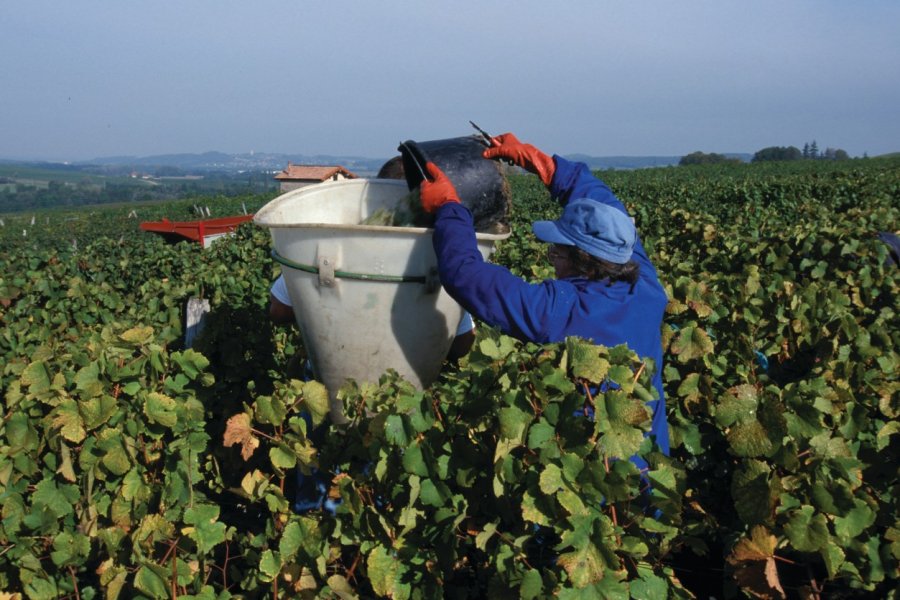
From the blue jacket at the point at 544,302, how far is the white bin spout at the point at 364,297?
0.16 metres

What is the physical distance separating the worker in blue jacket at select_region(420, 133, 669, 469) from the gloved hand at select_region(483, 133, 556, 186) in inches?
19.2

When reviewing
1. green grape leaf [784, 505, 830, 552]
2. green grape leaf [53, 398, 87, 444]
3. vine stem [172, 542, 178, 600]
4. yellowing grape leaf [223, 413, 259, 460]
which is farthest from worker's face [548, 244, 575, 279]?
green grape leaf [53, 398, 87, 444]

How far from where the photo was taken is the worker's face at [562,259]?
7.61 feet

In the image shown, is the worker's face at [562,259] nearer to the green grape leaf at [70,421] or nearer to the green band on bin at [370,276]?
the green band on bin at [370,276]

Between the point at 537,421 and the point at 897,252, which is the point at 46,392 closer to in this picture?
the point at 537,421

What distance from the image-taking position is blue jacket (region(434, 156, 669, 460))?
198cm

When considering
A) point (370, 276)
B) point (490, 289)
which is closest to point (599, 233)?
point (490, 289)

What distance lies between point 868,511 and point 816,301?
6.79 feet

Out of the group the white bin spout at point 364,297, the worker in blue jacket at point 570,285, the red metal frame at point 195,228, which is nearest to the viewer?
the worker in blue jacket at point 570,285

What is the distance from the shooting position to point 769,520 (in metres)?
1.62

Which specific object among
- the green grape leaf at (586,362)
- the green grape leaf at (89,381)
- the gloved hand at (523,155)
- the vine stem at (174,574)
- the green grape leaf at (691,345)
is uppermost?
the gloved hand at (523,155)

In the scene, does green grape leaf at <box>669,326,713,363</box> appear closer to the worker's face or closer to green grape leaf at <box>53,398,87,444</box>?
the worker's face

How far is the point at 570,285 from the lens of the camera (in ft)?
6.95

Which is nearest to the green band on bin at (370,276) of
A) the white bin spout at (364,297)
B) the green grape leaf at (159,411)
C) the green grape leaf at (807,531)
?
the white bin spout at (364,297)
